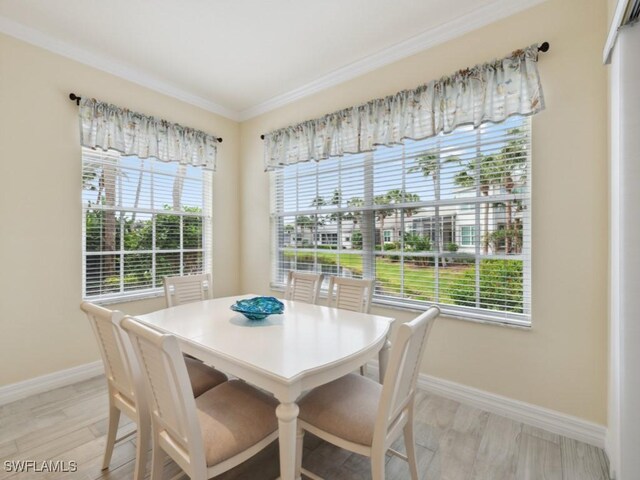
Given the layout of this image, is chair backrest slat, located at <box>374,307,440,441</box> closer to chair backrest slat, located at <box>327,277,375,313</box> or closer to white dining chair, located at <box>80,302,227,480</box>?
white dining chair, located at <box>80,302,227,480</box>

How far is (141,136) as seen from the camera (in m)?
3.01

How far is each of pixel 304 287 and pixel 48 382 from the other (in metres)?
2.19

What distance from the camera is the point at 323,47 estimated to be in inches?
104

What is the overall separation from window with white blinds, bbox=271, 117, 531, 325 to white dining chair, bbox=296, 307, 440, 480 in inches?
46.1

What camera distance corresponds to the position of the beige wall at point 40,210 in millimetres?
2316

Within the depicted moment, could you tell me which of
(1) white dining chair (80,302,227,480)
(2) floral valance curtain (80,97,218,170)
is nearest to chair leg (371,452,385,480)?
(1) white dining chair (80,302,227,480)

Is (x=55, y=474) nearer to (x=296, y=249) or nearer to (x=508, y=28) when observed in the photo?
(x=296, y=249)

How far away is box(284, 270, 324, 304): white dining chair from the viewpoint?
255cm

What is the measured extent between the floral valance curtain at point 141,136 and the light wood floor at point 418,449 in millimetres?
2137

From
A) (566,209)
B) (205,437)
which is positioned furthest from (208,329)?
(566,209)

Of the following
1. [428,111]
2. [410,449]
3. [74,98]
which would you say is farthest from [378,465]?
[74,98]

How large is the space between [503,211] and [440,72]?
3.91ft

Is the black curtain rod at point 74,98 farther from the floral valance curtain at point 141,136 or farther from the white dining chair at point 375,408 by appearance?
the white dining chair at point 375,408

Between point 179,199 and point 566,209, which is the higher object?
point 179,199
